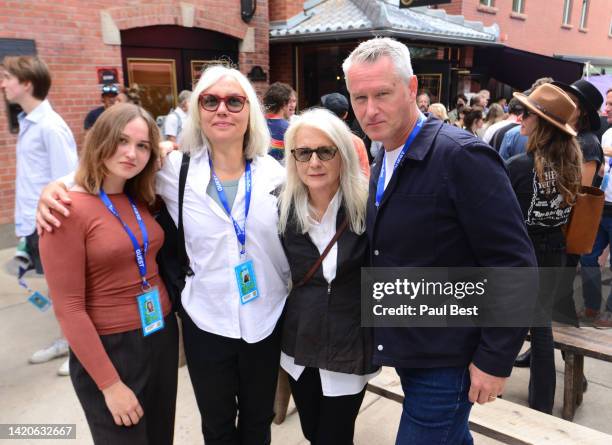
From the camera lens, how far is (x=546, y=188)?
2.76 meters

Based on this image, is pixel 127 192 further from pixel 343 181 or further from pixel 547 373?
pixel 547 373

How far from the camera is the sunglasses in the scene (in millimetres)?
1984

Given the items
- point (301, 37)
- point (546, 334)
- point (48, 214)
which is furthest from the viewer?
point (301, 37)

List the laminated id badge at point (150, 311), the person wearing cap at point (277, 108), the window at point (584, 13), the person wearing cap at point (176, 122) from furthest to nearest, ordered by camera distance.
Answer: the window at point (584, 13), the person wearing cap at point (176, 122), the person wearing cap at point (277, 108), the laminated id badge at point (150, 311)

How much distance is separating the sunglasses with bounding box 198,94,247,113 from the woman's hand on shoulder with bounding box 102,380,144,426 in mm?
1139

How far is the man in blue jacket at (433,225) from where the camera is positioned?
4.94 ft

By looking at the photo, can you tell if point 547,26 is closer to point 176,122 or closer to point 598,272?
point 598,272

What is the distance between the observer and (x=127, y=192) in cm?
192

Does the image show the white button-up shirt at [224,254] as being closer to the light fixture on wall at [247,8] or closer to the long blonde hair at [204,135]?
the long blonde hair at [204,135]

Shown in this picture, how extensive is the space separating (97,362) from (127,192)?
0.66 meters

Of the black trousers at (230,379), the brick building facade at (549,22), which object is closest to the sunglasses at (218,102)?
the black trousers at (230,379)

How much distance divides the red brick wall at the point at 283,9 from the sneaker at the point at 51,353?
7.52m

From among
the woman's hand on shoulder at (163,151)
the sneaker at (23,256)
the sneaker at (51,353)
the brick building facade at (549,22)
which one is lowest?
the sneaker at (51,353)

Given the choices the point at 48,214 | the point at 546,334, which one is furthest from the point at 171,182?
the point at 546,334
